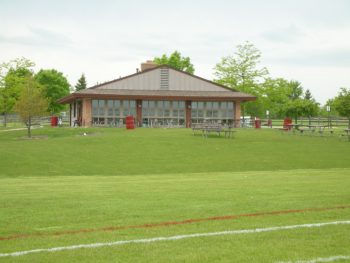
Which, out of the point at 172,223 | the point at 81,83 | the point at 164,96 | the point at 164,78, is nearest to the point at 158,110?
the point at 164,96

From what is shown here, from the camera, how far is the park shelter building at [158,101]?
138 feet

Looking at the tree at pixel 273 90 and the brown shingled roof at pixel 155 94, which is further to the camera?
the tree at pixel 273 90

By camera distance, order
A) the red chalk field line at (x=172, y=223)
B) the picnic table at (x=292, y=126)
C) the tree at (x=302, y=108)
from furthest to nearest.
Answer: the tree at (x=302, y=108) → the picnic table at (x=292, y=126) → the red chalk field line at (x=172, y=223)

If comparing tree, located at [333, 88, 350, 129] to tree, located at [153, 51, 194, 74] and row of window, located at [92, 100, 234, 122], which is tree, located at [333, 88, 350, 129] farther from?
tree, located at [153, 51, 194, 74]

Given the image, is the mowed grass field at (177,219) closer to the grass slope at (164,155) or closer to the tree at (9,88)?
the grass slope at (164,155)

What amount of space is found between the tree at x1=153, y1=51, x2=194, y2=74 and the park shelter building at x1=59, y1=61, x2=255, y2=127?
34991 mm

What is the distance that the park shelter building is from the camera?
42.2 meters

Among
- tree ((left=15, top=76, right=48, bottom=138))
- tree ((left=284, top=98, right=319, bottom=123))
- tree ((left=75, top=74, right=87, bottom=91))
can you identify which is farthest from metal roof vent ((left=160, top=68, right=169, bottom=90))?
tree ((left=75, top=74, right=87, bottom=91))

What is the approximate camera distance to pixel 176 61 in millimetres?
81812

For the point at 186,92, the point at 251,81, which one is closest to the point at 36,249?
the point at 186,92

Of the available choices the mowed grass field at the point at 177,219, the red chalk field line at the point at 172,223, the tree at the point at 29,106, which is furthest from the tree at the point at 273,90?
the red chalk field line at the point at 172,223

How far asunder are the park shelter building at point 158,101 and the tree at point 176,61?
35.0 meters

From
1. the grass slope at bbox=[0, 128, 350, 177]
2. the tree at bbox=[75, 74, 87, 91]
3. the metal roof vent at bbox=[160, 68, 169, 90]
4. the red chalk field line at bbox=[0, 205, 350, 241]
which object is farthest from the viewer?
the tree at bbox=[75, 74, 87, 91]

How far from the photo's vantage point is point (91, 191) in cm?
1177
